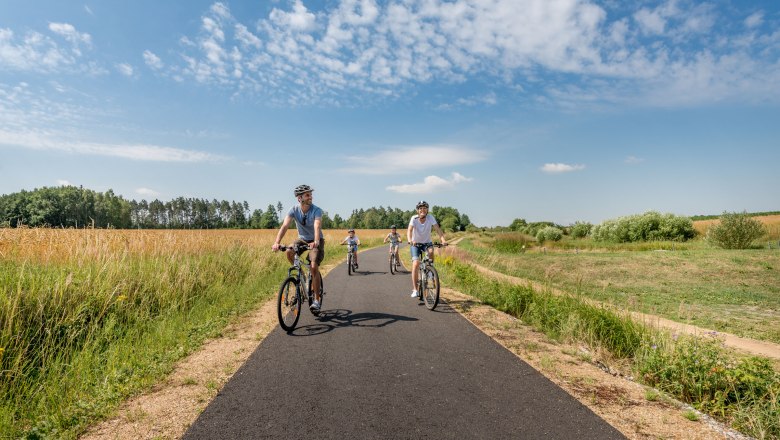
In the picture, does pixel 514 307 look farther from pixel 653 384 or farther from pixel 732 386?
pixel 732 386

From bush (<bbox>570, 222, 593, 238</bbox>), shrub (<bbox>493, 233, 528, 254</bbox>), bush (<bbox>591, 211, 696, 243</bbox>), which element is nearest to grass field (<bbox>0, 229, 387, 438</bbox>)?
shrub (<bbox>493, 233, 528, 254</bbox>)

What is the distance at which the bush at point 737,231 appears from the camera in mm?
27297

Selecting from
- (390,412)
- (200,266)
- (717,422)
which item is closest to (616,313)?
(717,422)

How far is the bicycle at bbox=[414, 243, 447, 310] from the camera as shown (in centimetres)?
853

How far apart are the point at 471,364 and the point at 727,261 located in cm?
2128

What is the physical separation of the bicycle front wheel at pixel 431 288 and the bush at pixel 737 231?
101ft

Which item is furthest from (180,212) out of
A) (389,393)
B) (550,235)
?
(389,393)

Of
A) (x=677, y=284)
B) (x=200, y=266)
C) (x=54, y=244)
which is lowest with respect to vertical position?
(x=677, y=284)

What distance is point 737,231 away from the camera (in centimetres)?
2758

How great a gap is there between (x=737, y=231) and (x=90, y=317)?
124 feet

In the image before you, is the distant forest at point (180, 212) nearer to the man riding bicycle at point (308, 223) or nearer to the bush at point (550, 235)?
the bush at point (550, 235)

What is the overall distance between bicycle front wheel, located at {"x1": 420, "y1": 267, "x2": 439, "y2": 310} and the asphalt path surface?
165 cm

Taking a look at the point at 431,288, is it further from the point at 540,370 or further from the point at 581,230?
the point at 581,230

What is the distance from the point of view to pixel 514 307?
9102 mm
